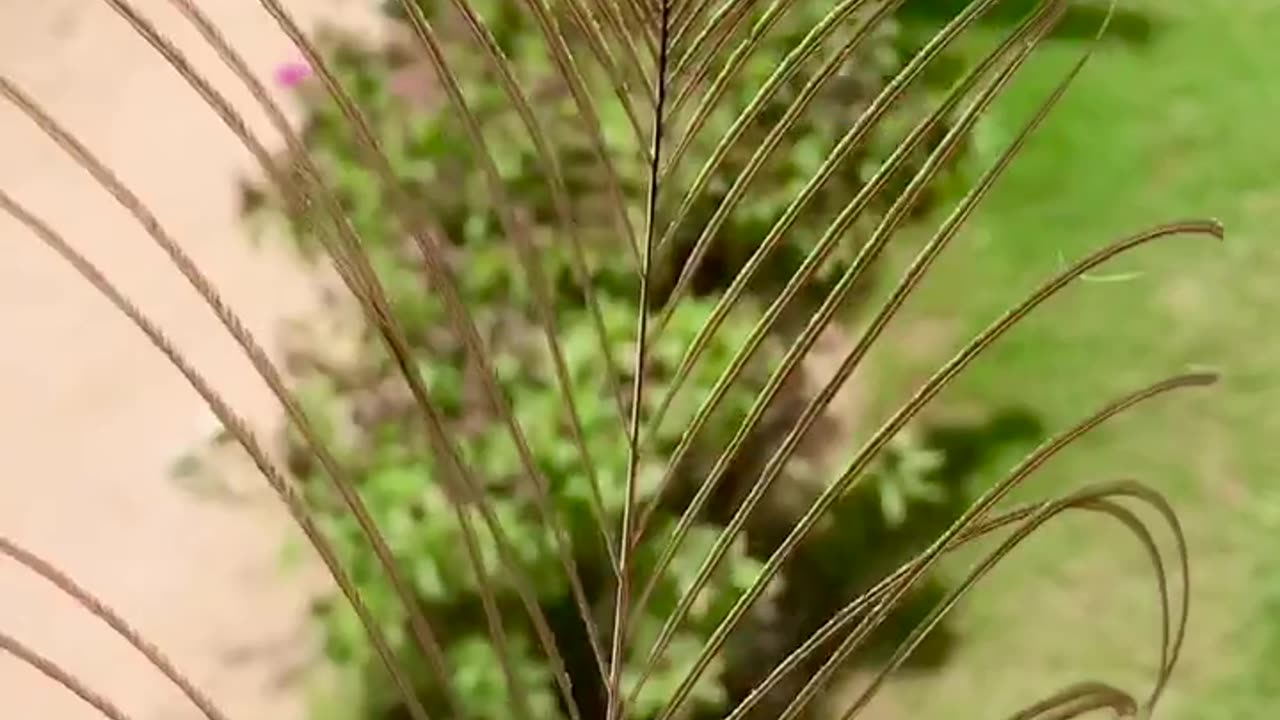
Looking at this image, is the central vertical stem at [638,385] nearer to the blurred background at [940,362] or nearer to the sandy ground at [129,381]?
the blurred background at [940,362]

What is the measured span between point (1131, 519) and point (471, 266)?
0.61 metres

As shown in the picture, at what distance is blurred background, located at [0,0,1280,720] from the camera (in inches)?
51.1

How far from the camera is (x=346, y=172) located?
46.7 inches

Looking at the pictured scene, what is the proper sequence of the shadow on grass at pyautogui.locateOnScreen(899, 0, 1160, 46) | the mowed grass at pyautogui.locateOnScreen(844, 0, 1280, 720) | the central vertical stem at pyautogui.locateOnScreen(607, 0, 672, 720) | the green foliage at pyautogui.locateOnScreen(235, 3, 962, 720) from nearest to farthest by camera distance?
the central vertical stem at pyautogui.locateOnScreen(607, 0, 672, 720) → the green foliage at pyautogui.locateOnScreen(235, 3, 962, 720) → the mowed grass at pyautogui.locateOnScreen(844, 0, 1280, 720) → the shadow on grass at pyautogui.locateOnScreen(899, 0, 1160, 46)

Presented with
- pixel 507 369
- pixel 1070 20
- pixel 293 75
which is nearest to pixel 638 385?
pixel 507 369

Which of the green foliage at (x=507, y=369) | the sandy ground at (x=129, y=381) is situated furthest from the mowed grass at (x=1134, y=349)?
the sandy ground at (x=129, y=381)

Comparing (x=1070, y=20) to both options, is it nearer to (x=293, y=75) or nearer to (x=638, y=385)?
(x=293, y=75)

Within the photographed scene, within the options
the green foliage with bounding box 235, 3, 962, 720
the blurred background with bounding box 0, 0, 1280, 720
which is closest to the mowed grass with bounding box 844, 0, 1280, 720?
the blurred background with bounding box 0, 0, 1280, 720

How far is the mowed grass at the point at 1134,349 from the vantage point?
1286mm

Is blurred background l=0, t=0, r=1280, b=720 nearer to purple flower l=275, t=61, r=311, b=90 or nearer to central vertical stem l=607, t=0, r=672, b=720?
purple flower l=275, t=61, r=311, b=90

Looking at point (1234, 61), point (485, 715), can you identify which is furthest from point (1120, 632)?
point (1234, 61)

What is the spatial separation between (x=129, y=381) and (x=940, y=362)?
2.48 ft

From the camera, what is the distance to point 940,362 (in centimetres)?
150

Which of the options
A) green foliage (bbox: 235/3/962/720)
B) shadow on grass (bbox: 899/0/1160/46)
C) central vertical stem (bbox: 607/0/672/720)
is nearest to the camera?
central vertical stem (bbox: 607/0/672/720)
